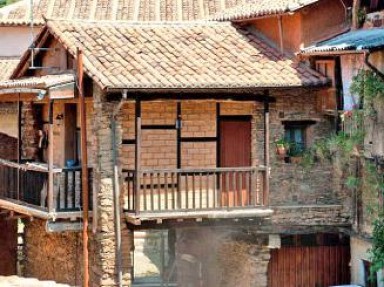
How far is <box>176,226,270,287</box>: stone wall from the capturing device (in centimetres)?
2033

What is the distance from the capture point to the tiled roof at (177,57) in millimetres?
18828

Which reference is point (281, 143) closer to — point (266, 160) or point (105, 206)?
point (266, 160)

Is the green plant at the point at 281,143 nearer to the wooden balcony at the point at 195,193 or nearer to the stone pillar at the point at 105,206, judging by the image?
the wooden balcony at the point at 195,193

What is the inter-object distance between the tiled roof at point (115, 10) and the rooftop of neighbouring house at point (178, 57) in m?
7.27

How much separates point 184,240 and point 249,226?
15.4ft

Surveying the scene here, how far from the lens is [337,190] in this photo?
66.4ft

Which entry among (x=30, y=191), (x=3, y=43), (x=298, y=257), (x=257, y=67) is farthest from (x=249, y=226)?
(x=3, y=43)

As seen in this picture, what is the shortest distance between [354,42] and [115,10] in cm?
1227

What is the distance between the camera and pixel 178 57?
19891 millimetres

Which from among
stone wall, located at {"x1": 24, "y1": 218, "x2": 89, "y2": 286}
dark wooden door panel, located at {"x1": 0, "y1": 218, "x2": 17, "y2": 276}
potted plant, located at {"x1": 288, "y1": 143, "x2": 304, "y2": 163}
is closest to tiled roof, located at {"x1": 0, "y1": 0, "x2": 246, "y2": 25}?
dark wooden door panel, located at {"x1": 0, "y1": 218, "x2": 17, "y2": 276}

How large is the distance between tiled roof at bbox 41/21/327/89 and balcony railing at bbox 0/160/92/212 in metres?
2.30

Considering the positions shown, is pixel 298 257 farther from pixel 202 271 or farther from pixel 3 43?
pixel 3 43

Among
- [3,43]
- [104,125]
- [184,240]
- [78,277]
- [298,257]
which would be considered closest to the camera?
[104,125]

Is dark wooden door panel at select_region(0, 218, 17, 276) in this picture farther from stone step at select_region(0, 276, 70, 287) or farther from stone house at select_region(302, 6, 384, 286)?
stone house at select_region(302, 6, 384, 286)
